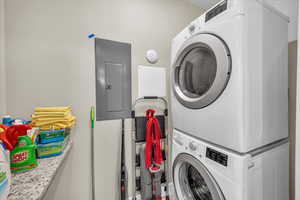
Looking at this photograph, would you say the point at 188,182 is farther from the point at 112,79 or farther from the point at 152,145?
the point at 112,79

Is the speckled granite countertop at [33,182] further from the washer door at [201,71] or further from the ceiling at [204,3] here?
the ceiling at [204,3]

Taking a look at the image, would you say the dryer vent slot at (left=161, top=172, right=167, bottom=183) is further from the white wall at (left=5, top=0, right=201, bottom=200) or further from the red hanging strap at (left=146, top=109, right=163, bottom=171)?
the white wall at (left=5, top=0, right=201, bottom=200)

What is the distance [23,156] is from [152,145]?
100 centimetres

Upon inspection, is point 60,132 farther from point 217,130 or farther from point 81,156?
point 217,130

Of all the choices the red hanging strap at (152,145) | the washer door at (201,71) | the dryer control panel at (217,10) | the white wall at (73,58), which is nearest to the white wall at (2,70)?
the white wall at (73,58)

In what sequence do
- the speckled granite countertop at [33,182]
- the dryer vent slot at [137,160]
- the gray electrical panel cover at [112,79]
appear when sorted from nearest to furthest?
1. the speckled granite countertop at [33,182]
2. the gray electrical panel cover at [112,79]
3. the dryer vent slot at [137,160]

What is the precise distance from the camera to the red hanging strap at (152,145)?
50.0 inches

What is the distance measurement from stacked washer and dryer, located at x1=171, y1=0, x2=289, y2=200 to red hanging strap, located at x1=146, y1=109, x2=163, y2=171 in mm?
360

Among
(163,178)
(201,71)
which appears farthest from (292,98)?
(163,178)

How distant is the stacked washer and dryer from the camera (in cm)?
64

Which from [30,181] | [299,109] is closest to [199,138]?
[299,109]

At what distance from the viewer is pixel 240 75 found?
626mm

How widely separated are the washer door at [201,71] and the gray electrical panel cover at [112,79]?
59 centimetres

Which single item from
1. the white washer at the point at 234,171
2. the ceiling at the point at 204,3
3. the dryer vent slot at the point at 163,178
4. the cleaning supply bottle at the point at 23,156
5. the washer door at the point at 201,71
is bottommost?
the dryer vent slot at the point at 163,178
